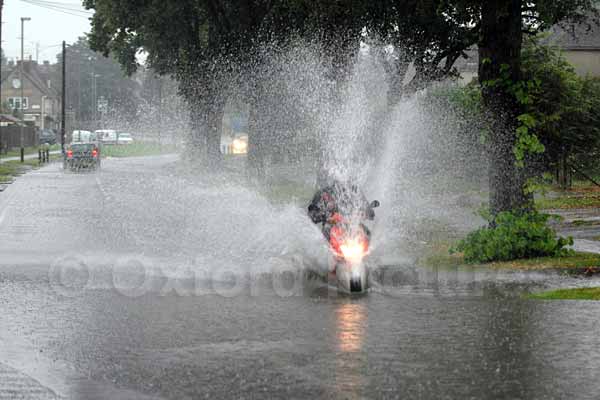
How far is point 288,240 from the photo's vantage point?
65.2 ft

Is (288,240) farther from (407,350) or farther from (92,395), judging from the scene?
(92,395)

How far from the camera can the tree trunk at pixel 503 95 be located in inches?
715

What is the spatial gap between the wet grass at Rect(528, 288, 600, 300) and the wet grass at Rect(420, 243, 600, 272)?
6.65 feet

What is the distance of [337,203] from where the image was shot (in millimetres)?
15289

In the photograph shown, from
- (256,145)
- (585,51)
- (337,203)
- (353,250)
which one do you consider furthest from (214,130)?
(353,250)

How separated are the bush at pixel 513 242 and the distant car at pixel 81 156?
43668 mm

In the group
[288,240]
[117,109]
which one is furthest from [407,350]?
[117,109]

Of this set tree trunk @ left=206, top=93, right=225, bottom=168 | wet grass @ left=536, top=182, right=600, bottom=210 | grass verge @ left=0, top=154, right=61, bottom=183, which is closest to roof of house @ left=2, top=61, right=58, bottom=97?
grass verge @ left=0, top=154, right=61, bottom=183

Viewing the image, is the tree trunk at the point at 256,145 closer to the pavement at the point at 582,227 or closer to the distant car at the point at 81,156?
the pavement at the point at 582,227

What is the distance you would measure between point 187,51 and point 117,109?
136 m

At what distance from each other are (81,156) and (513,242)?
4465cm

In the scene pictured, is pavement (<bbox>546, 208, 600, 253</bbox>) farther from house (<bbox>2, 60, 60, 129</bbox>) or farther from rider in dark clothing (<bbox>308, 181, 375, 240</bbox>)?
house (<bbox>2, 60, 60, 129</bbox>)

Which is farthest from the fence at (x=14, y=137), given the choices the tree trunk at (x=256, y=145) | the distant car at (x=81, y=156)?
the tree trunk at (x=256, y=145)

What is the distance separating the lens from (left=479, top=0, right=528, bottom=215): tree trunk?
1816 cm
